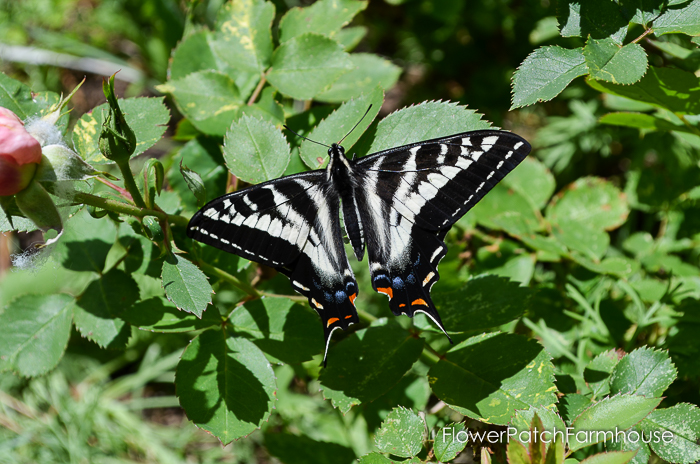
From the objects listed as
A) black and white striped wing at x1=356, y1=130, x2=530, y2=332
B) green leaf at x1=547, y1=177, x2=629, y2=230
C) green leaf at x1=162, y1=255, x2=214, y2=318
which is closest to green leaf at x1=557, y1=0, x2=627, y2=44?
black and white striped wing at x1=356, y1=130, x2=530, y2=332

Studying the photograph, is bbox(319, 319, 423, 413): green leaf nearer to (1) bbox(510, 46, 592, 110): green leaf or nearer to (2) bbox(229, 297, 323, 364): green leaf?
(2) bbox(229, 297, 323, 364): green leaf

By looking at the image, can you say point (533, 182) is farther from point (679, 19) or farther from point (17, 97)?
point (17, 97)

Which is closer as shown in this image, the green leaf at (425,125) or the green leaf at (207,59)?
the green leaf at (425,125)

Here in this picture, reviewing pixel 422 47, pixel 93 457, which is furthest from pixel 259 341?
pixel 422 47

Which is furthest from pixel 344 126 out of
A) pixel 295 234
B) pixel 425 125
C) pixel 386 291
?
pixel 386 291

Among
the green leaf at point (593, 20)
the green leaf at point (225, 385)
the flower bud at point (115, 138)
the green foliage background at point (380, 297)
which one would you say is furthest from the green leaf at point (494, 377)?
the flower bud at point (115, 138)

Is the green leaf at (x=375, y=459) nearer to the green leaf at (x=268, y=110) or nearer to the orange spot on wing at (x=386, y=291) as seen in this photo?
the orange spot on wing at (x=386, y=291)
